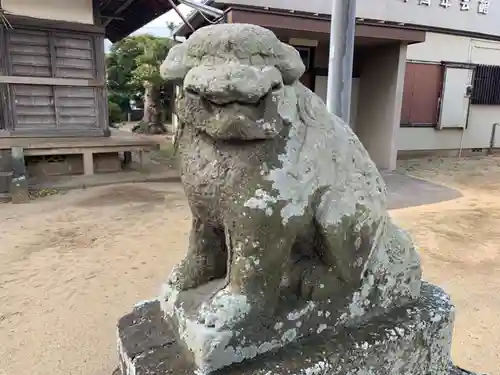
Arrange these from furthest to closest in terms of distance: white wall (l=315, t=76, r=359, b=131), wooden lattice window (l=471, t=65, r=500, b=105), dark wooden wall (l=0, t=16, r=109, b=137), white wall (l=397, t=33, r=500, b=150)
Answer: wooden lattice window (l=471, t=65, r=500, b=105) → white wall (l=397, t=33, r=500, b=150) → white wall (l=315, t=76, r=359, b=131) → dark wooden wall (l=0, t=16, r=109, b=137)

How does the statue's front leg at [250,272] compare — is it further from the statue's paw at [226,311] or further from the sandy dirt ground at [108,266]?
the sandy dirt ground at [108,266]

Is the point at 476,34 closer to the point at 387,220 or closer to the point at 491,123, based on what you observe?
the point at 491,123

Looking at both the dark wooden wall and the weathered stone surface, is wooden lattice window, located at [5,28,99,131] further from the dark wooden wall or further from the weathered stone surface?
the weathered stone surface

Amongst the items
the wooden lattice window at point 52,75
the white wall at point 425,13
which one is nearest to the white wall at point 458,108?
the white wall at point 425,13

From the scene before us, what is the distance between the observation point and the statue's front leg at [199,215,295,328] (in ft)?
3.51

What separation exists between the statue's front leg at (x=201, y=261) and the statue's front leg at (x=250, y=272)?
0.52 ft

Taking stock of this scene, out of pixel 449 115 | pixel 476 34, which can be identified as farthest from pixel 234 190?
pixel 476 34

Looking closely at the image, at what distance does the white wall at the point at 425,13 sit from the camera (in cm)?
765

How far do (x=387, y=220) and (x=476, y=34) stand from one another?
10003mm

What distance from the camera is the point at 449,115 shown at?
30.8ft

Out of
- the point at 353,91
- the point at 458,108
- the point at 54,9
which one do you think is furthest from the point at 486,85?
the point at 54,9

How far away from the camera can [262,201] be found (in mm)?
1046

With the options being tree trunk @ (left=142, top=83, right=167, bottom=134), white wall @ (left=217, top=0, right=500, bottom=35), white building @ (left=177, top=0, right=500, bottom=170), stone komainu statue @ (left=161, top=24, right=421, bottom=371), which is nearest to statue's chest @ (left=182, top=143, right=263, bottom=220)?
stone komainu statue @ (left=161, top=24, right=421, bottom=371)

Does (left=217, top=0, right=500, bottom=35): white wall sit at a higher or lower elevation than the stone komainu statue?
higher
